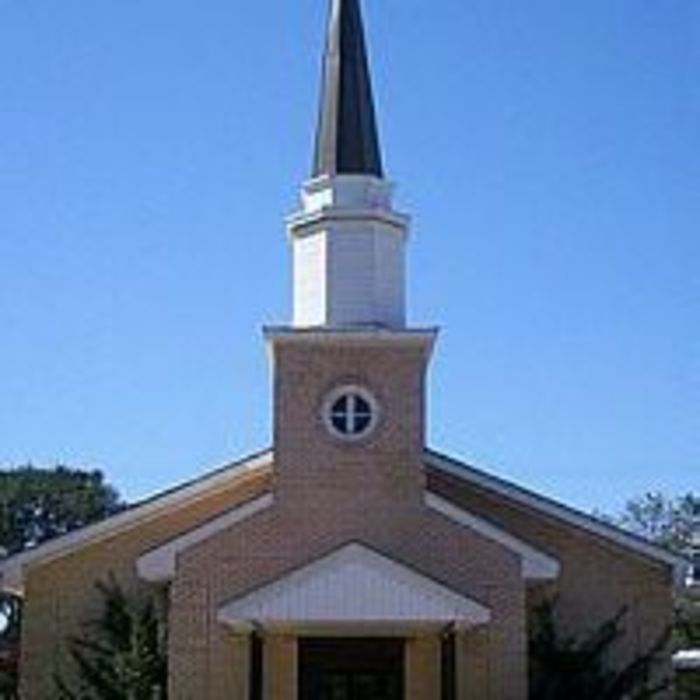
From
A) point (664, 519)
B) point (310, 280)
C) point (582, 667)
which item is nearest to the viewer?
point (582, 667)

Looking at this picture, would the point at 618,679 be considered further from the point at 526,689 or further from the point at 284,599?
the point at 284,599

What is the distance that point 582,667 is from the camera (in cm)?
2683

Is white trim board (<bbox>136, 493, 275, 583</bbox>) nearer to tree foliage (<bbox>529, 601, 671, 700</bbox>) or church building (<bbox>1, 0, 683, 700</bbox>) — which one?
church building (<bbox>1, 0, 683, 700</bbox>)

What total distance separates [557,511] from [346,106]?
27.0 feet

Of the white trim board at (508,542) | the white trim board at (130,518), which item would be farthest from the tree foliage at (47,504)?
the white trim board at (508,542)

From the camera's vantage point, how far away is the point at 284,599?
2464cm

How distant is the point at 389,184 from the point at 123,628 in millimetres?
8846

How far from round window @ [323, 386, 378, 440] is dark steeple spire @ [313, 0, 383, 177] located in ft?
12.3

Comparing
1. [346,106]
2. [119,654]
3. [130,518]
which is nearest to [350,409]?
[130,518]

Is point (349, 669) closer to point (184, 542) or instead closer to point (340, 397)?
point (184, 542)

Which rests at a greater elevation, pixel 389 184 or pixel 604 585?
pixel 389 184

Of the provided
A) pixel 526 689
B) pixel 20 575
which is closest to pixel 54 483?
pixel 20 575

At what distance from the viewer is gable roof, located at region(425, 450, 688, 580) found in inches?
1164

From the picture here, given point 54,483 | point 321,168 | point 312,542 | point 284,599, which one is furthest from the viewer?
point 54,483
